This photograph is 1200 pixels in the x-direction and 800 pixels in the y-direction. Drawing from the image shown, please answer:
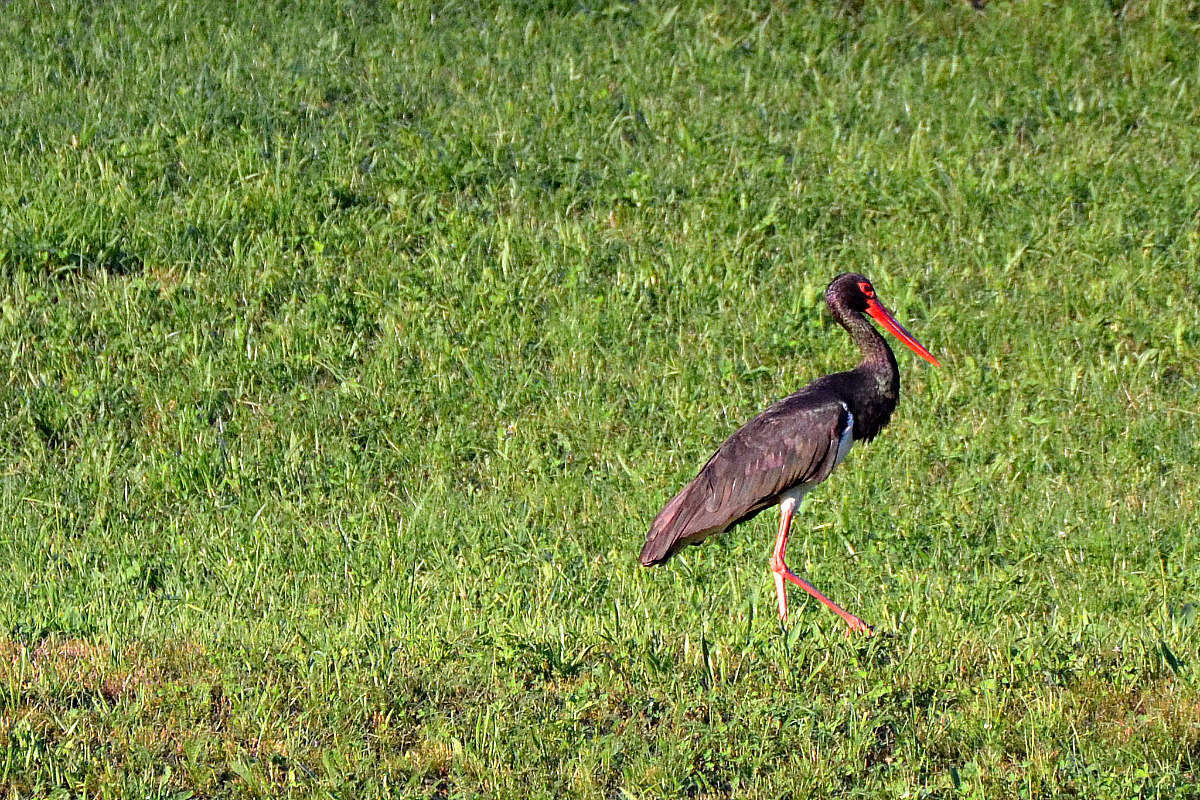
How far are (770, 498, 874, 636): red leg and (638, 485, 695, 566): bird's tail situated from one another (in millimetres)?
447

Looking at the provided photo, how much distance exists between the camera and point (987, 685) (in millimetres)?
5168

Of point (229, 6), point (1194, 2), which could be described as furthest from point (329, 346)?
point (1194, 2)

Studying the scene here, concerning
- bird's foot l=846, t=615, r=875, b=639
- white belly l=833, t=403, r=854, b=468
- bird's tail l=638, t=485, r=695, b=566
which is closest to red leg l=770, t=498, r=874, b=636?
bird's foot l=846, t=615, r=875, b=639

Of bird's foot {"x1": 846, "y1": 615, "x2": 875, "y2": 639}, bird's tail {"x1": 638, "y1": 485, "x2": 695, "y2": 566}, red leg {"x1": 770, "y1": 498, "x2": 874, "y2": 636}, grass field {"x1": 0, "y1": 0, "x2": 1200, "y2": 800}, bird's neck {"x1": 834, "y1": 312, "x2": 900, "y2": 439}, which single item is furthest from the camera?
bird's neck {"x1": 834, "y1": 312, "x2": 900, "y2": 439}

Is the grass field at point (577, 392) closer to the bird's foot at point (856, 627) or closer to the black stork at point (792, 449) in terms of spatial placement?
the bird's foot at point (856, 627)

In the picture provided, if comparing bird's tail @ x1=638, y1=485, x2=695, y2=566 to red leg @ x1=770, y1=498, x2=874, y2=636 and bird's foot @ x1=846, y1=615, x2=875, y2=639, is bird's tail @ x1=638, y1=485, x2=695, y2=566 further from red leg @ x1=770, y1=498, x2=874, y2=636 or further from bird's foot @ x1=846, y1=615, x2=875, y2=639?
bird's foot @ x1=846, y1=615, x2=875, y2=639

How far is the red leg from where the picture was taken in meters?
5.88

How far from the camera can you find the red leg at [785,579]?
5875 mm

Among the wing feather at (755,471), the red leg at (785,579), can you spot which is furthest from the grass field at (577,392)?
the wing feather at (755,471)

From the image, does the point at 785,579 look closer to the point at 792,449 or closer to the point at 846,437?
the point at 792,449

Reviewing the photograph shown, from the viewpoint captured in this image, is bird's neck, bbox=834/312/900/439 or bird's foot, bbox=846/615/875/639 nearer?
bird's foot, bbox=846/615/875/639

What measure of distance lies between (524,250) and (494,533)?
2614 mm

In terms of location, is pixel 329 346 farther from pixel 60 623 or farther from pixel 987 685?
pixel 987 685

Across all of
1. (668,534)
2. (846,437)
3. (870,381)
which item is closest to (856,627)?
(668,534)
